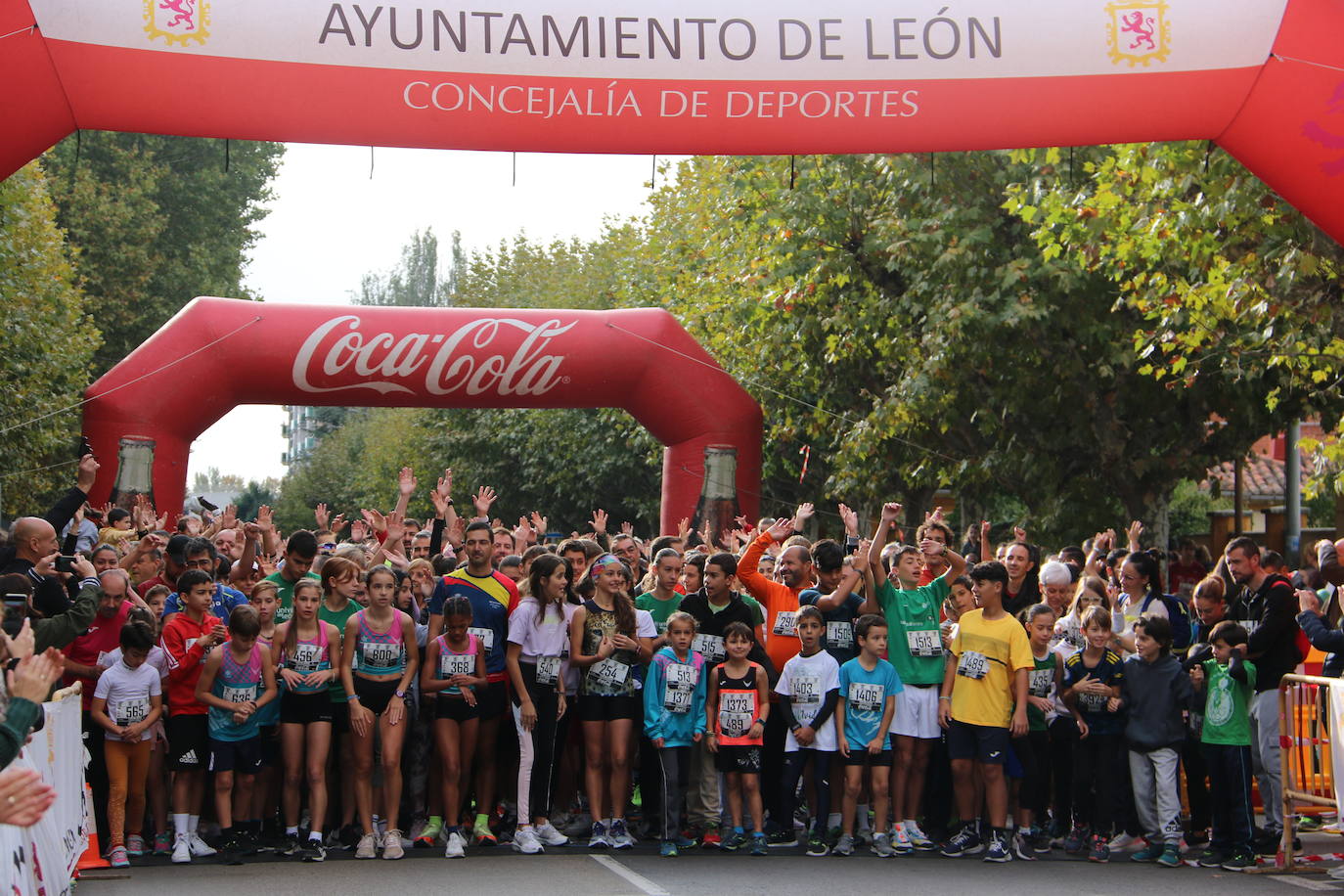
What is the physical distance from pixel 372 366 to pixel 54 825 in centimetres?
886

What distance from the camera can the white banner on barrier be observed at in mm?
5457

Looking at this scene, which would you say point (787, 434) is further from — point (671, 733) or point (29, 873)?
point (29, 873)

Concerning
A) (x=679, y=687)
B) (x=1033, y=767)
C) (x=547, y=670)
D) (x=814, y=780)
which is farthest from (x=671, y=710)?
(x=1033, y=767)

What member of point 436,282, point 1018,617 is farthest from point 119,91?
point 436,282

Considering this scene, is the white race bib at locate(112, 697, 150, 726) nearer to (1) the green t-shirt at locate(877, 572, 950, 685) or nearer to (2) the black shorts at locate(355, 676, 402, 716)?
(2) the black shorts at locate(355, 676, 402, 716)

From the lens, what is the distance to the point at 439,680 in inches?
349

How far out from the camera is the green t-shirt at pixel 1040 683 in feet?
30.2

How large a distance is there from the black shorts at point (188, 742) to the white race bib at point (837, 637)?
3523 millimetres

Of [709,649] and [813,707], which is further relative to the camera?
[709,649]

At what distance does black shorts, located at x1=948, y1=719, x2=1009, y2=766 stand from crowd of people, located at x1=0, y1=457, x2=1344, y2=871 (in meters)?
0.01

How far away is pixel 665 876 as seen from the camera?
27.0 feet

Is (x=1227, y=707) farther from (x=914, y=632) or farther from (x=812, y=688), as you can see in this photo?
(x=812, y=688)

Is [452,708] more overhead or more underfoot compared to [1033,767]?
more overhead

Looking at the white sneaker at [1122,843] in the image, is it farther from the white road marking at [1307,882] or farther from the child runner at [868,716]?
the child runner at [868,716]
